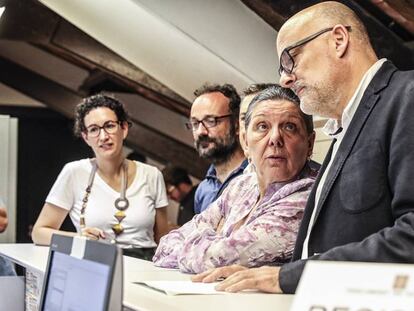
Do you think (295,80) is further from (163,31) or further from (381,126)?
(163,31)

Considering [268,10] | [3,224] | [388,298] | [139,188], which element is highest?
[268,10]

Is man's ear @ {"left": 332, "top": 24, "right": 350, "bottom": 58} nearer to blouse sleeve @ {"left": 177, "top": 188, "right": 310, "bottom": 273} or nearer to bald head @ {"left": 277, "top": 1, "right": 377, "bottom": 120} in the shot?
bald head @ {"left": 277, "top": 1, "right": 377, "bottom": 120}

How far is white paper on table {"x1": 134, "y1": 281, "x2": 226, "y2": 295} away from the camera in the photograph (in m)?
1.46

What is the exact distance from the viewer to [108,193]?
118 inches

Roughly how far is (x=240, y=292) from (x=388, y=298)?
0.79 meters

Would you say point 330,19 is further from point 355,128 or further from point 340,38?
point 355,128

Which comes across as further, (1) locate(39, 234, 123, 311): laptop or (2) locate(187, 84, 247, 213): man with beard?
(2) locate(187, 84, 247, 213): man with beard

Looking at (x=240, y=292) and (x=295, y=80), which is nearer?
(x=240, y=292)

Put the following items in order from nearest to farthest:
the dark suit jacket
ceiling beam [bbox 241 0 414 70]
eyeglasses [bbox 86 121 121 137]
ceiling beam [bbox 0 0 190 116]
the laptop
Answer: the laptop < the dark suit jacket < eyeglasses [bbox 86 121 121 137] < ceiling beam [bbox 241 0 414 70] < ceiling beam [bbox 0 0 190 116]

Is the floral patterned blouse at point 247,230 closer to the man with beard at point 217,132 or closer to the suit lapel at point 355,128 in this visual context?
the suit lapel at point 355,128

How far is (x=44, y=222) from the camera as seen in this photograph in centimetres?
308

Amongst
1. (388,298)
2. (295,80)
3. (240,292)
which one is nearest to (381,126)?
(295,80)

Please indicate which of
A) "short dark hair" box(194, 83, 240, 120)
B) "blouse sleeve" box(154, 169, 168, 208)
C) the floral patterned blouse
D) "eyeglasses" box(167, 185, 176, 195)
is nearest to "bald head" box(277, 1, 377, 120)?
the floral patterned blouse

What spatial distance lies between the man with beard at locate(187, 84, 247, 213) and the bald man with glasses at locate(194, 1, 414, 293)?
3.48ft
